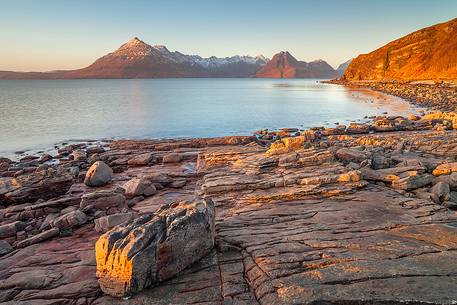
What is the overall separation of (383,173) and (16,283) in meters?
13.2

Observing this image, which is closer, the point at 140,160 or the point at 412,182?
the point at 412,182

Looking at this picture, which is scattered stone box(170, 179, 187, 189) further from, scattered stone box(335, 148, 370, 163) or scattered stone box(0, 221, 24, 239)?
scattered stone box(335, 148, 370, 163)

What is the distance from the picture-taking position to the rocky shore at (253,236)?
22.3 ft

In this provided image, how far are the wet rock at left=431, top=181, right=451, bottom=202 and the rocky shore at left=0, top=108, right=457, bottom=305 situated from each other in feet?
0.15

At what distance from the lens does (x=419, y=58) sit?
432 feet

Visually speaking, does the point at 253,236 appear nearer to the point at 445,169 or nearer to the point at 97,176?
the point at 445,169

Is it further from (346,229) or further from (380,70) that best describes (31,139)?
(380,70)

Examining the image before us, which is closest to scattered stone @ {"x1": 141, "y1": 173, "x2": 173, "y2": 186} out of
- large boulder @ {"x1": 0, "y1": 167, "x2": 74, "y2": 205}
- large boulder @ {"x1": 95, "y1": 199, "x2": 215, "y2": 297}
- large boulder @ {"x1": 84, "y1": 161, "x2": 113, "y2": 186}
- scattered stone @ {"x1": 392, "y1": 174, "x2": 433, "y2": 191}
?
large boulder @ {"x1": 84, "y1": 161, "x2": 113, "y2": 186}

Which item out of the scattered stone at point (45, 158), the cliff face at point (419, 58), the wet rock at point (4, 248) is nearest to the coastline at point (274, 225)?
the wet rock at point (4, 248)

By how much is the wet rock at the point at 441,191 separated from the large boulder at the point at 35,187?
1643 cm

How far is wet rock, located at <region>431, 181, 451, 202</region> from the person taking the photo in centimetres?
1151

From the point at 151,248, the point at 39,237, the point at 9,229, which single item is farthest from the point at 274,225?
the point at 9,229

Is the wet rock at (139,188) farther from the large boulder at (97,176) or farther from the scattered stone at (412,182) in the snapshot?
the scattered stone at (412,182)

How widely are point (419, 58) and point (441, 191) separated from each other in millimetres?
144478
